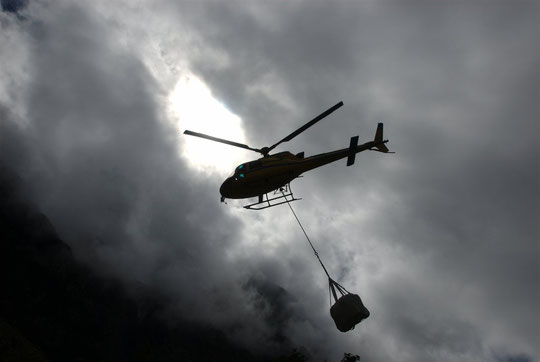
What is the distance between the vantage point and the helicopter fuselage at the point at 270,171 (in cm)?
2298

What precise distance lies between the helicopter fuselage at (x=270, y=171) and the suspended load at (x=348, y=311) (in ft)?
32.7

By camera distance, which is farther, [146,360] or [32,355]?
[32,355]

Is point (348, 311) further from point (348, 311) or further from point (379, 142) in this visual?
point (379, 142)

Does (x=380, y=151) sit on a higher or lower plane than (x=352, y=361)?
higher

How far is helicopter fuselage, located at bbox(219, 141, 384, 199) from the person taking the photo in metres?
23.0

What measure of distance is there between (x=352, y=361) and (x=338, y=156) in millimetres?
34759

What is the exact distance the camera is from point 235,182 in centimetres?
2345

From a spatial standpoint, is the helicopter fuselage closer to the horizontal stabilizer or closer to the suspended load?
the horizontal stabilizer

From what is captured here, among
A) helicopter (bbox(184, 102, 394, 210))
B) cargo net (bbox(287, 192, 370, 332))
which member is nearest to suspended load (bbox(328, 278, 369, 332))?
cargo net (bbox(287, 192, 370, 332))

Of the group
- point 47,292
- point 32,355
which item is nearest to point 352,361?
→ point 32,355

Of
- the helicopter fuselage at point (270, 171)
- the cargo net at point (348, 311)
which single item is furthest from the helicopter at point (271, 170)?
the cargo net at point (348, 311)

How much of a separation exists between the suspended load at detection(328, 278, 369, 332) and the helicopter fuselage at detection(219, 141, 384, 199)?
9966 millimetres

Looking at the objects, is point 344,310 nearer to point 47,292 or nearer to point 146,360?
point 146,360

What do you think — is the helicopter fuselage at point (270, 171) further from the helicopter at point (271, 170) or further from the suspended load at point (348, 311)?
the suspended load at point (348, 311)
